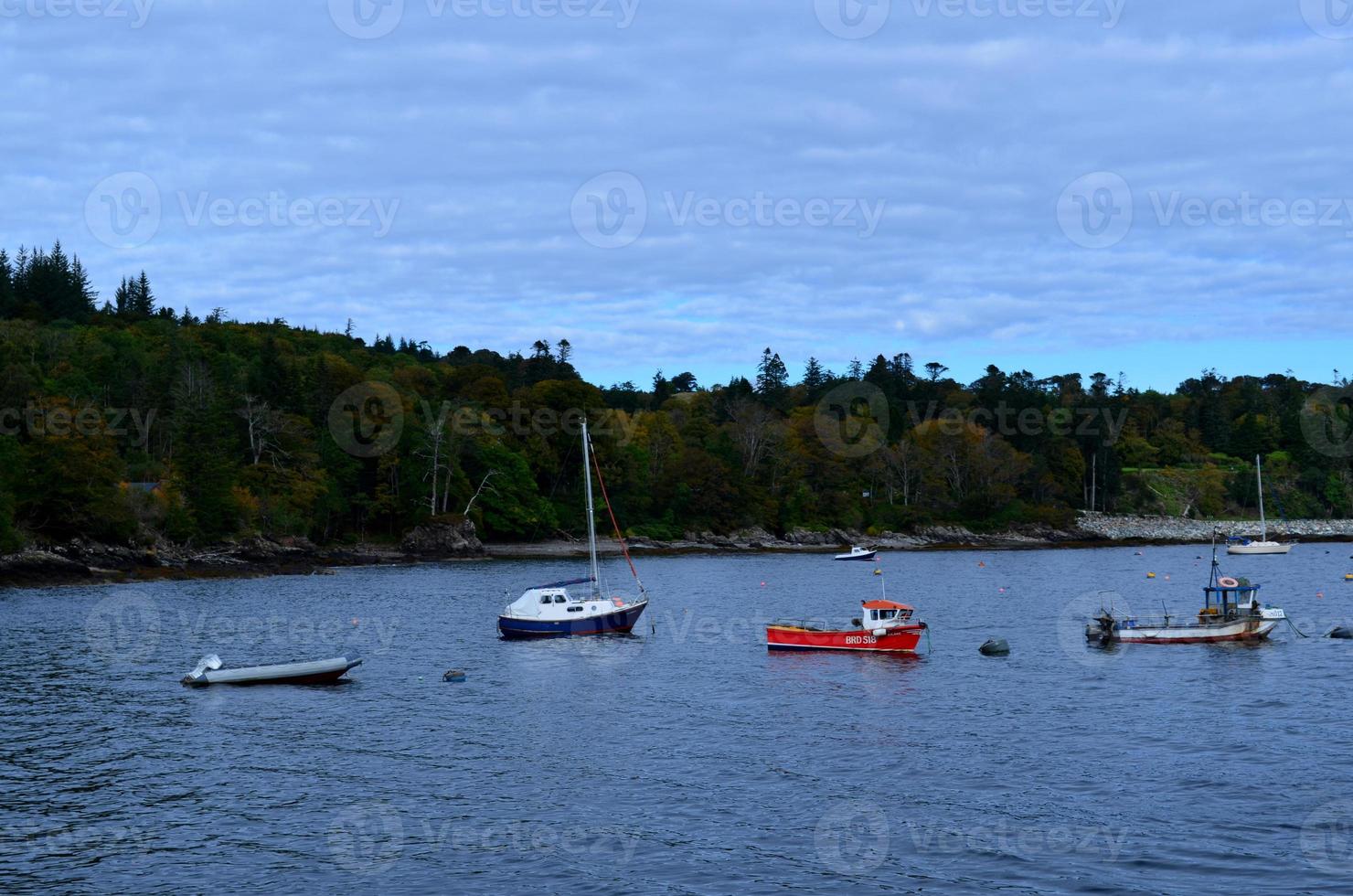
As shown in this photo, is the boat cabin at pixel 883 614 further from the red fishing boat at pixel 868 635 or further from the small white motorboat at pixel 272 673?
the small white motorboat at pixel 272 673

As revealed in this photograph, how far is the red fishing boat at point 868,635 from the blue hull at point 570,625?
999 centimetres

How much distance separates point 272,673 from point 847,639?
91.2 ft

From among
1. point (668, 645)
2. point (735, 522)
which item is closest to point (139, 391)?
point (735, 522)

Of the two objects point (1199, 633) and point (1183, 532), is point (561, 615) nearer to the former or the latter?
point (1199, 633)

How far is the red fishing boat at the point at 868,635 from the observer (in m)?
60.3

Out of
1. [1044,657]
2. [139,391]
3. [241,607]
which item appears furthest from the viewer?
[139,391]

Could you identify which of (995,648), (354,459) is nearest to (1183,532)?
(354,459)

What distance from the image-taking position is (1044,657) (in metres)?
60.4

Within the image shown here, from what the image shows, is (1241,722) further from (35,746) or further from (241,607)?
(241,607)

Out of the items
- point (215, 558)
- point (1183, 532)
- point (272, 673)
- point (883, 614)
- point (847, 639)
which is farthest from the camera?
point (1183, 532)

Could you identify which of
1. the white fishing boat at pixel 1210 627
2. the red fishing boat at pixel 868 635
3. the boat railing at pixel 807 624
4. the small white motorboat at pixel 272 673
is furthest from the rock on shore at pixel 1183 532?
the small white motorboat at pixel 272 673

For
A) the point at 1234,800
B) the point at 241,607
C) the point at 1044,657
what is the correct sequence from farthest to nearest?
1. the point at 241,607
2. the point at 1044,657
3. the point at 1234,800

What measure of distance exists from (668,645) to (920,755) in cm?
2953

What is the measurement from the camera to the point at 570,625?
68.4 metres
